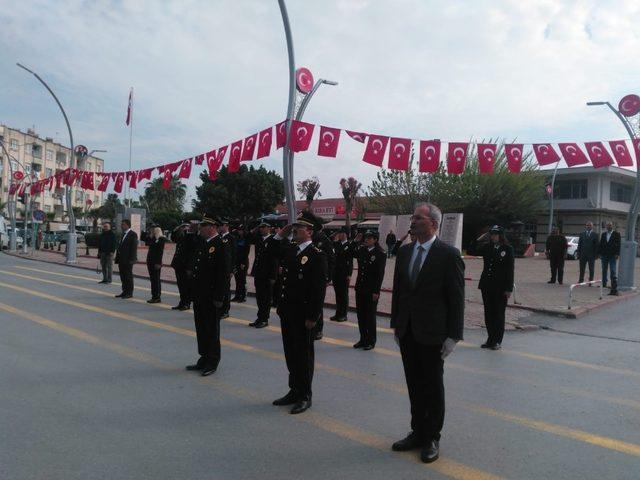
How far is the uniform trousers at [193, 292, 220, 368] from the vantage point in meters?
6.17

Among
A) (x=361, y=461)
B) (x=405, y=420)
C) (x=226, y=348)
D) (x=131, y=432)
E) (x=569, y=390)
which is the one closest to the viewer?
(x=361, y=461)

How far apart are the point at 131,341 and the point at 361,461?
4.90m

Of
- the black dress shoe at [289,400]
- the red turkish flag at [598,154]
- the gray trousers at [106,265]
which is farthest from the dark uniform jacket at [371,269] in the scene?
the gray trousers at [106,265]

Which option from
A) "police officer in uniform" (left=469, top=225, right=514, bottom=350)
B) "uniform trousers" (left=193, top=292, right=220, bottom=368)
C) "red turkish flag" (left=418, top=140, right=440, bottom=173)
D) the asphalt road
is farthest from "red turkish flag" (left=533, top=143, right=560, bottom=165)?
"uniform trousers" (left=193, top=292, right=220, bottom=368)

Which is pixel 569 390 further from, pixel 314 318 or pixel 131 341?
pixel 131 341

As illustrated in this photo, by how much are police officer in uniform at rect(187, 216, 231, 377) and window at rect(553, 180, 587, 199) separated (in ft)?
155

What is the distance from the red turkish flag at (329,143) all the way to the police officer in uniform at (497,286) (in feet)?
20.0

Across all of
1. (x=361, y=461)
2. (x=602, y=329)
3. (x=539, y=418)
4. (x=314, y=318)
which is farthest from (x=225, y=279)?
(x=602, y=329)

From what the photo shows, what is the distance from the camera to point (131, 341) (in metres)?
7.80

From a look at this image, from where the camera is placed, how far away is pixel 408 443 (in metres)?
4.11

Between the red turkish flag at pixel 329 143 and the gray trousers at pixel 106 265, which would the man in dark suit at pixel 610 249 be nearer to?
the red turkish flag at pixel 329 143

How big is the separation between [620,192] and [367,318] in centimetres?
4897

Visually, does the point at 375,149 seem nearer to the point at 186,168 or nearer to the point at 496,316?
the point at 496,316

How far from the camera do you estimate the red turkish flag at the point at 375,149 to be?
13451 millimetres
